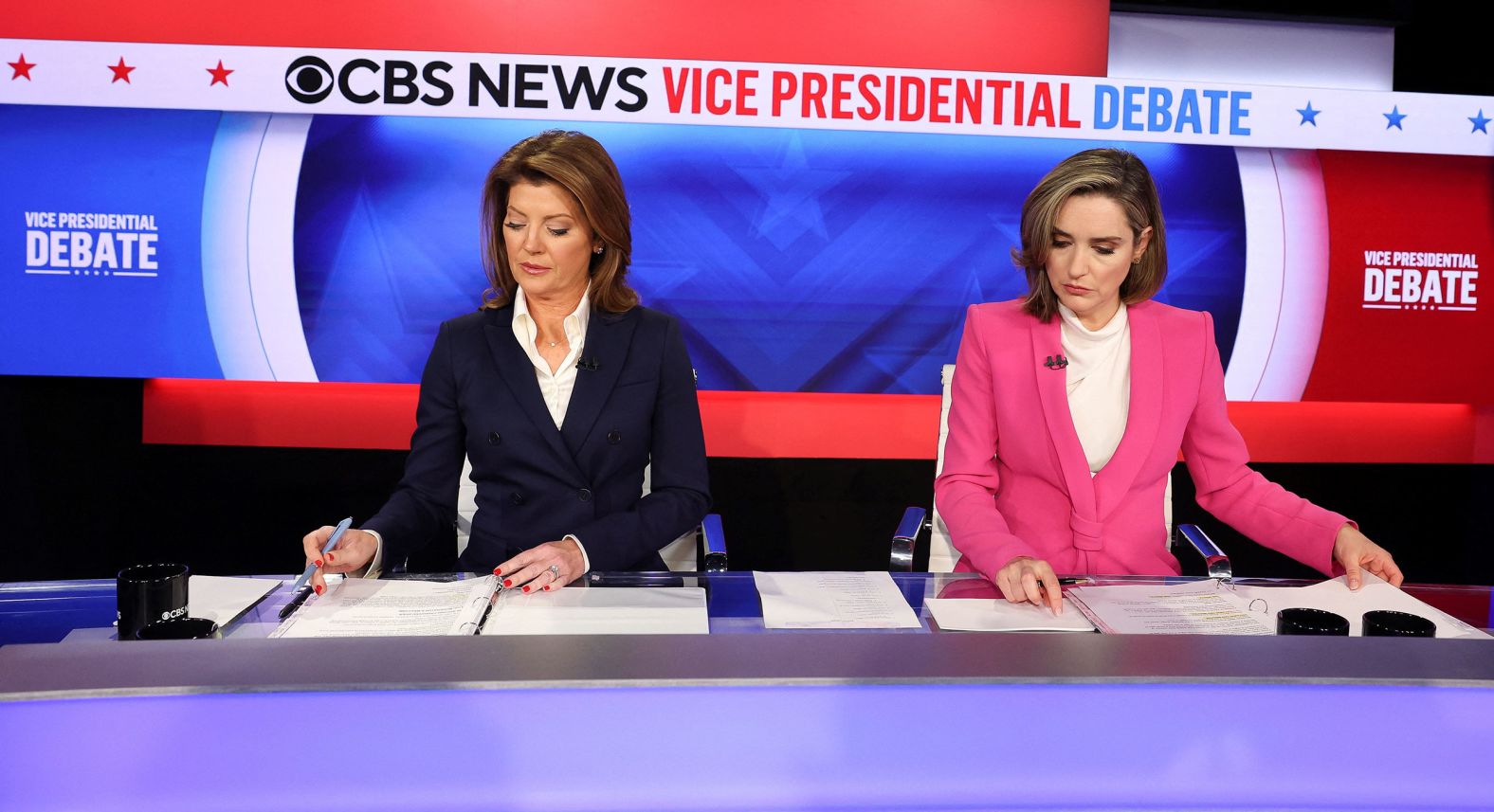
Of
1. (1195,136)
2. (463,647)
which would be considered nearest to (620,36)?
(1195,136)

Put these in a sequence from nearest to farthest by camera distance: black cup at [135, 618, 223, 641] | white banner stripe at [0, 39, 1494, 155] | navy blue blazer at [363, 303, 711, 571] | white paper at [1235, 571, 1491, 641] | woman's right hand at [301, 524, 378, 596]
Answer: black cup at [135, 618, 223, 641] → white paper at [1235, 571, 1491, 641] → woman's right hand at [301, 524, 378, 596] → navy blue blazer at [363, 303, 711, 571] → white banner stripe at [0, 39, 1494, 155]

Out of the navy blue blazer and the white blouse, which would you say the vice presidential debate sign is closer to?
the navy blue blazer

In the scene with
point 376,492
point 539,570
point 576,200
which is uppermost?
point 576,200

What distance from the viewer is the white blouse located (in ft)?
7.64

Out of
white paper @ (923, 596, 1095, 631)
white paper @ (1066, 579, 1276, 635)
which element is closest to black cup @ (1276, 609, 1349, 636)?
white paper @ (1066, 579, 1276, 635)

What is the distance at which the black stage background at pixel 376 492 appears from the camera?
383cm

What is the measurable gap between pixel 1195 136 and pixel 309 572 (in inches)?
125

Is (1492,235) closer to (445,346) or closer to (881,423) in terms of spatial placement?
(881,423)

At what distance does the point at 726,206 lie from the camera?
12.3ft

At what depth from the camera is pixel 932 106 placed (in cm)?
368

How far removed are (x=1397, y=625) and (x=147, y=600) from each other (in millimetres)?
1599

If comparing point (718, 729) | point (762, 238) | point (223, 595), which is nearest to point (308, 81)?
point (762, 238)

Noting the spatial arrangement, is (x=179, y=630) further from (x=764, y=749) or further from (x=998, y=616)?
(x=998, y=616)

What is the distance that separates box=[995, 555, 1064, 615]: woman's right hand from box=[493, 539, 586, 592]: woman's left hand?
0.66 m
